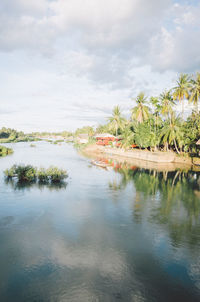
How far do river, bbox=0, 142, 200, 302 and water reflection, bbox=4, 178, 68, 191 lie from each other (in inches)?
71.4

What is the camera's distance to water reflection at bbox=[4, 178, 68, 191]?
2535cm

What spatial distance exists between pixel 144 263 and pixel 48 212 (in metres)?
9.79

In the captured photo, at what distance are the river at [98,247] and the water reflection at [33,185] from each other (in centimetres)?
181

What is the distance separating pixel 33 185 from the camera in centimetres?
2670

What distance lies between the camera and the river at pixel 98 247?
8969 mm

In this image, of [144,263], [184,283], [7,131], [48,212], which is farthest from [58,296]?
[7,131]

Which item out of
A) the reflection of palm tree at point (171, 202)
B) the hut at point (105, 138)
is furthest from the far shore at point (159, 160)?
the hut at point (105, 138)

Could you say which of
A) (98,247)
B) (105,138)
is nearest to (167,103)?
(105,138)

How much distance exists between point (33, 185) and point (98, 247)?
660 inches

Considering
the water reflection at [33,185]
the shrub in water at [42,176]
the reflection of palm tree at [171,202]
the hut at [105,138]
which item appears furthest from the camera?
the hut at [105,138]

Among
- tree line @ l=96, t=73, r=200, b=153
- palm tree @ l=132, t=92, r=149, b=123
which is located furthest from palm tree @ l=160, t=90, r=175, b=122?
palm tree @ l=132, t=92, r=149, b=123

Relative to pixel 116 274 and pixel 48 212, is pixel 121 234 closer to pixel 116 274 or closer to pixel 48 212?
pixel 116 274

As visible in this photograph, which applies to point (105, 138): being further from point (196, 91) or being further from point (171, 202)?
point (171, 202)

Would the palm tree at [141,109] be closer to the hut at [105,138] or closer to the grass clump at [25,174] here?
the hut at [105,138]
